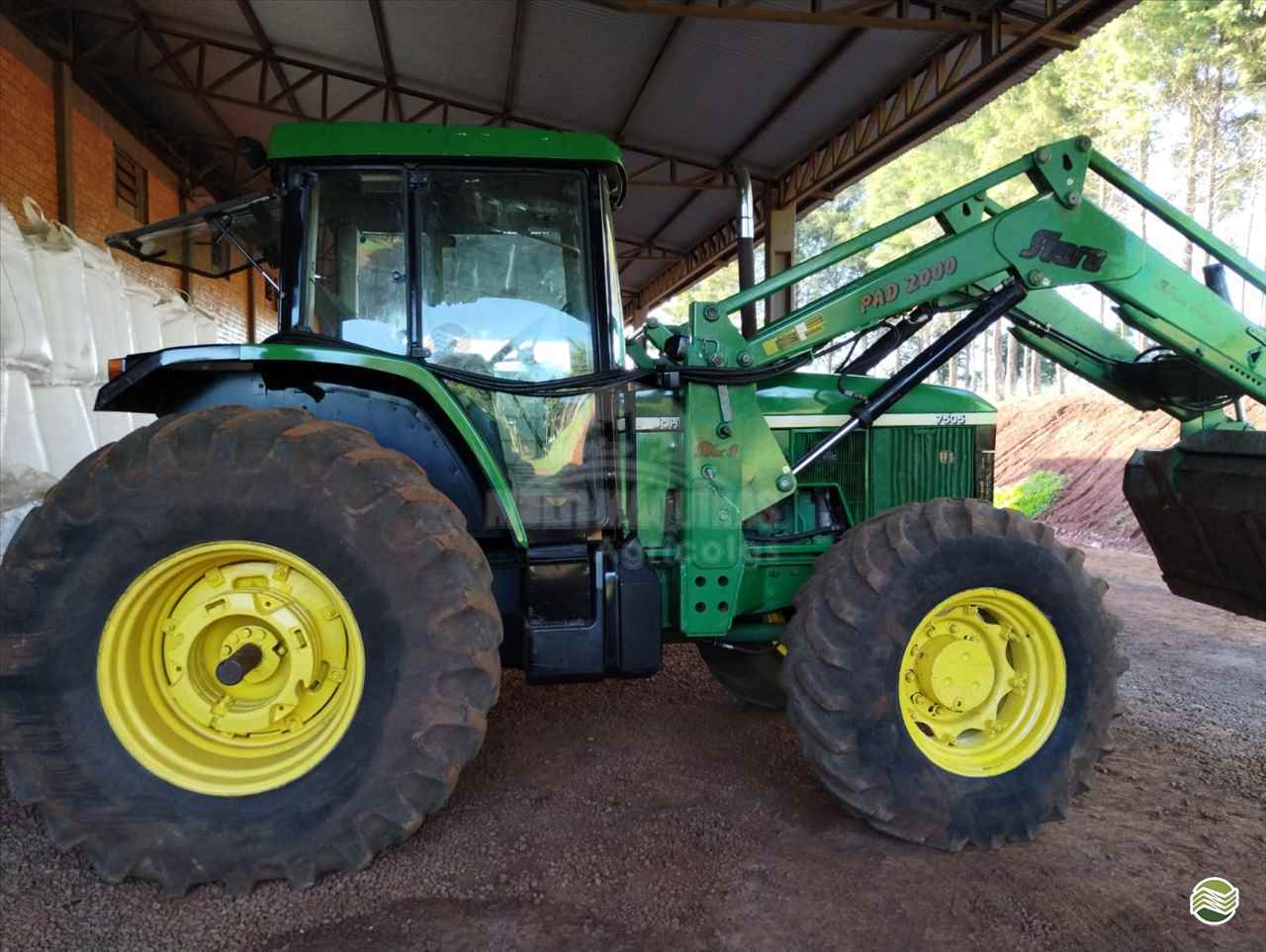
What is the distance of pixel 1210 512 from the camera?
3562 mm

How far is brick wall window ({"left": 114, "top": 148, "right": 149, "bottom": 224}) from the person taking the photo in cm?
1041

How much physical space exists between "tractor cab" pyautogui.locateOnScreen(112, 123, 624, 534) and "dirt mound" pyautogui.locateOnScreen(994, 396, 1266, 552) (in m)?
7.39

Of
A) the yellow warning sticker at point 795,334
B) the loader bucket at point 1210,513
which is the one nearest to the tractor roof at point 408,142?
the yellow warning sticker at point 795,334

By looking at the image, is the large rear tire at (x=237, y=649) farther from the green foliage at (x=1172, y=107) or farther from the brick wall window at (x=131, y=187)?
the green foliage at (x=1172, y=107)

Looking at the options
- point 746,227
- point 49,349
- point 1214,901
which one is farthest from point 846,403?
point 49,349

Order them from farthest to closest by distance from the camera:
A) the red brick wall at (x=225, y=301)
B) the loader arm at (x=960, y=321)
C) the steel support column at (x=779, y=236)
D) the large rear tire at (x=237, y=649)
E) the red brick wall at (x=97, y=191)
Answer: the red brick wall at (x=225, y=301)
the steel support column at (x=779, y=236)
the red brick wall at (x=97, y=191)
the loader arm at (x=960, y=321)
the large rear tire at (x=237, y=649)

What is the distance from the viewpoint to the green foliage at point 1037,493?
13.1 metres

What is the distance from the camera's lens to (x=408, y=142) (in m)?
2.99

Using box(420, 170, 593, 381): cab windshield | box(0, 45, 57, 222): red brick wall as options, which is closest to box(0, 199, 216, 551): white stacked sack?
box(0, 45, 57, 222): red brick wall

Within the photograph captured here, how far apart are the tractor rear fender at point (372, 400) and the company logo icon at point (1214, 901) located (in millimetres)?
2239

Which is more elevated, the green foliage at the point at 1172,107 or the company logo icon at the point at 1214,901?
the green foliage at the point at 1172,107

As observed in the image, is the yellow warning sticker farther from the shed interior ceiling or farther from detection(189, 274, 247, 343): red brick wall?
detection(189, 274, 247, 343): red brick wall

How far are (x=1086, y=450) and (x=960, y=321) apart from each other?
41.9ft

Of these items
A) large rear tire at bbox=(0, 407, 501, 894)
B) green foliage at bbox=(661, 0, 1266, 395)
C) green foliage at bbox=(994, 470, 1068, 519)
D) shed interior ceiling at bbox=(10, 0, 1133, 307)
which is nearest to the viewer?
large rear tire at bbox=(0, 407, 501, 894)
